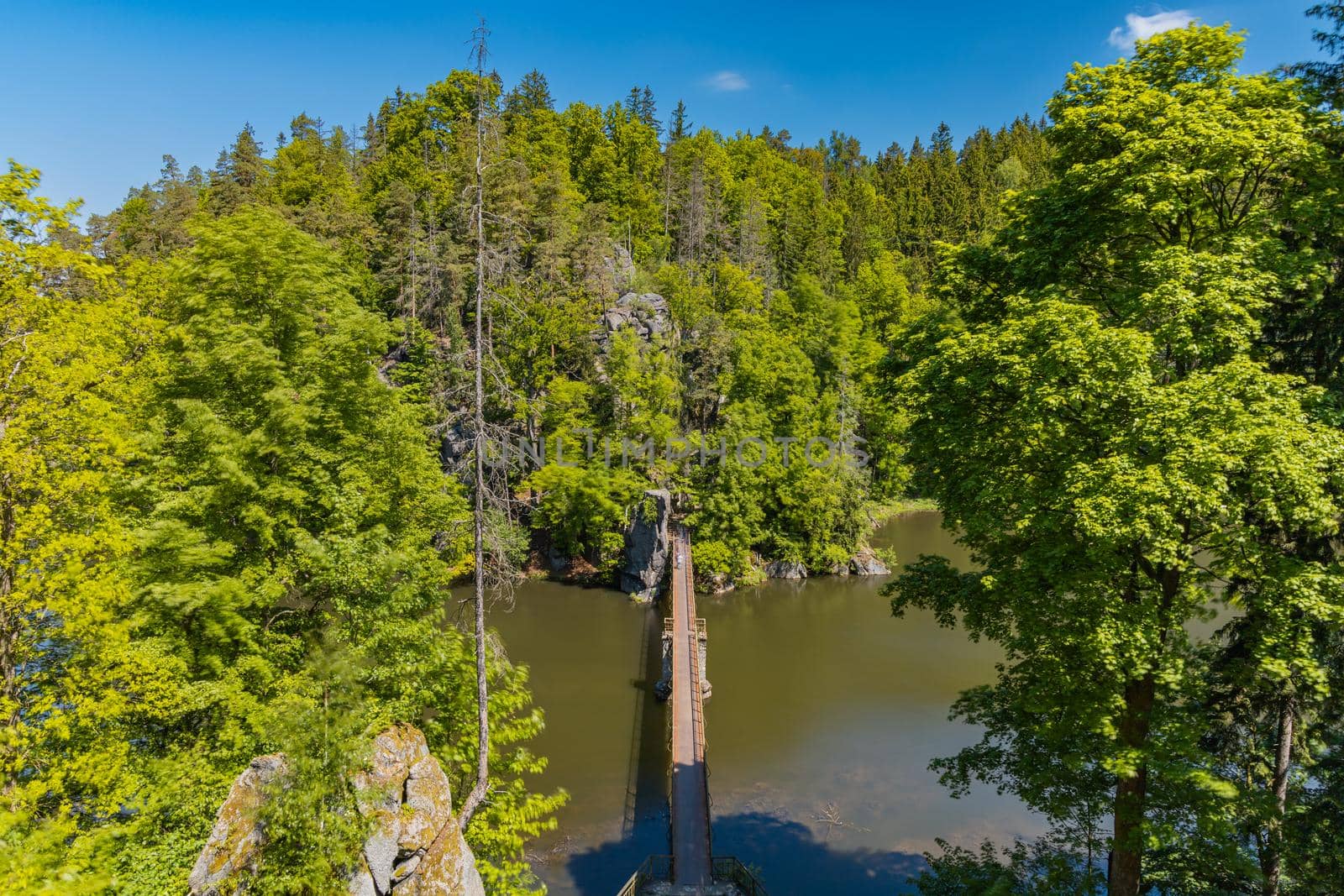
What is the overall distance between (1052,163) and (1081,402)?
4.04m

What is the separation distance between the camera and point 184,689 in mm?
8453

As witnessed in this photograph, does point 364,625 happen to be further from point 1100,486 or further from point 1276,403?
point 1276,403

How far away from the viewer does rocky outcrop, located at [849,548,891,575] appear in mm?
A: 31844

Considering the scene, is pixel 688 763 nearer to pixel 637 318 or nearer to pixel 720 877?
pixel 720 877

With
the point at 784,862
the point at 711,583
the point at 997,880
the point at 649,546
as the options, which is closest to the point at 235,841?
the point at 997,880

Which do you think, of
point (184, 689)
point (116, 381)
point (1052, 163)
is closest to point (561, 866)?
point (184, 689)

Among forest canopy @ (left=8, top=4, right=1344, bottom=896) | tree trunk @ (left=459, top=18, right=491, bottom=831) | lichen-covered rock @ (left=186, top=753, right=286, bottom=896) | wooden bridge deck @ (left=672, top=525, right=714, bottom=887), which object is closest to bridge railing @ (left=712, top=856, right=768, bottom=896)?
wooden bridge deck @ (left=672, top=525, right=714, bottom=887)

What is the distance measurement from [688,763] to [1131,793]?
338 inches

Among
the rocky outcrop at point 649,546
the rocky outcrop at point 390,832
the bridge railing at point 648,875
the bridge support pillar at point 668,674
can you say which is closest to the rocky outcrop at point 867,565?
the rocky outcrop at point 649,546

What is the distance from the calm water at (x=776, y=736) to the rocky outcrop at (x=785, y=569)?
229cm

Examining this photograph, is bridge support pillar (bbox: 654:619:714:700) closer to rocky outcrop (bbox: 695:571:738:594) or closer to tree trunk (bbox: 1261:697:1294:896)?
rocky outcrop (bbox: 695:571:738:594)

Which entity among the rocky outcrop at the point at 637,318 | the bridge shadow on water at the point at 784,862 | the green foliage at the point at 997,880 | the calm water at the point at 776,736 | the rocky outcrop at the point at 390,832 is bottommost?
the bridge shadow on water at the point at 784,862

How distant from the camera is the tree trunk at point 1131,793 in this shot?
787 cm

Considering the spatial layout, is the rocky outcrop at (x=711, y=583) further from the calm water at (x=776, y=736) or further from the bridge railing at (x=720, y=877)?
the bridge railing at (x=720, y=877)
